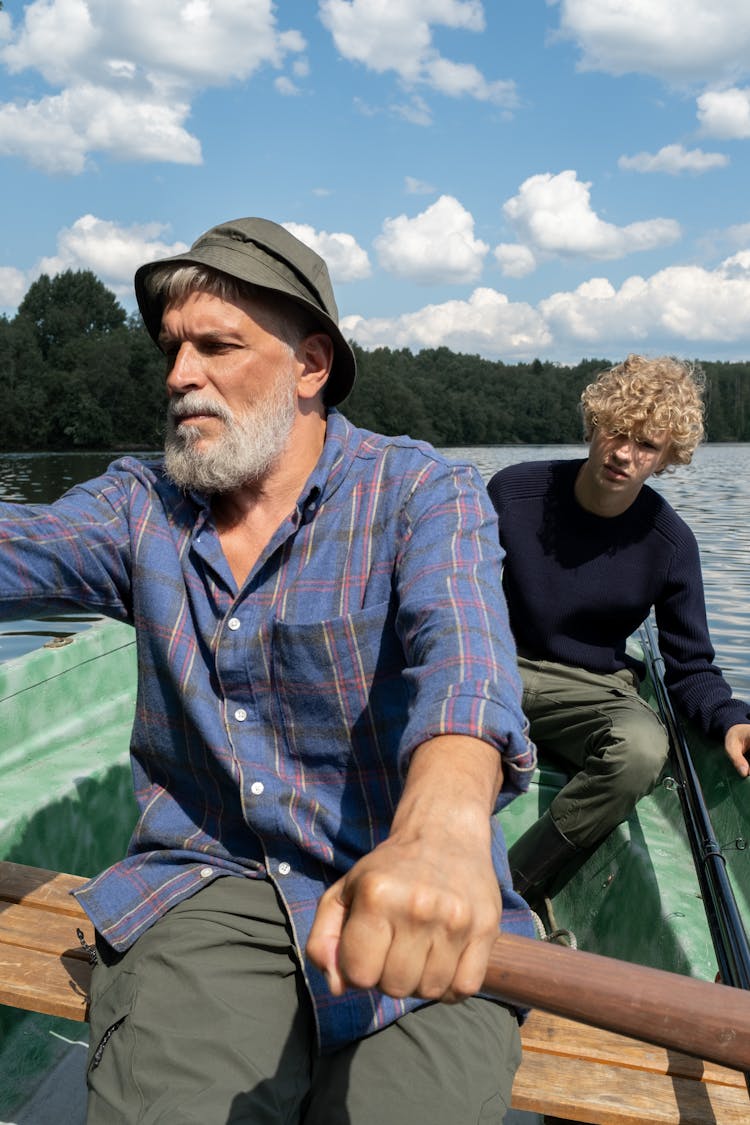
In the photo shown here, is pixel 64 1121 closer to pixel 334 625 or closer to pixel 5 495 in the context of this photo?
pixel 334 625

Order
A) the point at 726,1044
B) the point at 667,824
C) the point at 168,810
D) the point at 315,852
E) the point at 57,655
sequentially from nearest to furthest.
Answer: the point at 726,1044
the point at 315,852
the point at 168,810
the point at 667,824
the point at 57,655

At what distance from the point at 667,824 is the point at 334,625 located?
1905 mm

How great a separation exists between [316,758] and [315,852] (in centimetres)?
15

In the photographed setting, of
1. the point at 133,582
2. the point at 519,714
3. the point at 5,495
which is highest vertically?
the point at 133,582

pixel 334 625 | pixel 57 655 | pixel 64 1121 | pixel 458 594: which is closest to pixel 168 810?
pixel 334 625

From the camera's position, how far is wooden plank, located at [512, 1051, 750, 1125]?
156 cm

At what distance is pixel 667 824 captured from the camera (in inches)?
124

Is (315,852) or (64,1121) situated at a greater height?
(315,852)

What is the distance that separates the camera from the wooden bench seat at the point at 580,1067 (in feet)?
5.16

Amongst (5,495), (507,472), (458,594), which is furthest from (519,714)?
(5,495)

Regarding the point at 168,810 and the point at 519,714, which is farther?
the point at 168,810

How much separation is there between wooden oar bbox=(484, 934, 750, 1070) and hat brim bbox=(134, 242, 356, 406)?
4.04 feet

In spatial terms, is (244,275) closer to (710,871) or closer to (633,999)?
(633,999)

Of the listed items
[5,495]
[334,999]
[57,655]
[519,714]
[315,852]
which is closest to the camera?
[519,714]
